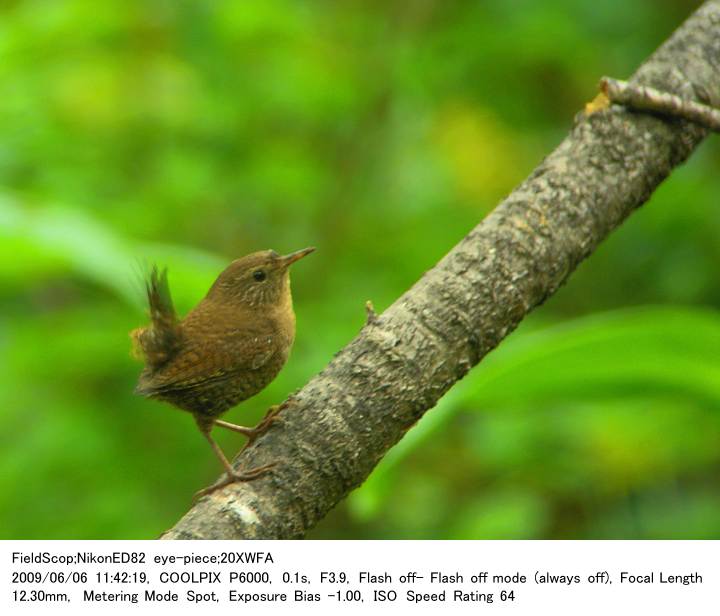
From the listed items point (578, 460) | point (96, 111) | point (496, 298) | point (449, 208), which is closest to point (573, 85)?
point (449, 208)

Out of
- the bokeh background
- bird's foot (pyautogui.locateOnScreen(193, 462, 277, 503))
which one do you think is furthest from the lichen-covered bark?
the bokeh background

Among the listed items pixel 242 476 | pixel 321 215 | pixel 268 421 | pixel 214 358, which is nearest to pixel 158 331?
Result: pixel 214 358

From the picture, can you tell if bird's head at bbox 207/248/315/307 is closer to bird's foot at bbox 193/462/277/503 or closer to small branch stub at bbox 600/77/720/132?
bird's foot at bbox 193/462/277/503

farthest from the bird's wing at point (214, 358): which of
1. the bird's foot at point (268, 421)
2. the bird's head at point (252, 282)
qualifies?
the bird's foot at point (268, 421)

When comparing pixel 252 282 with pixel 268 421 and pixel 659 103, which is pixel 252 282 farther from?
pixel 659 103

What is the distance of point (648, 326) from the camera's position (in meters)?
2.29

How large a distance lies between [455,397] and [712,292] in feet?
8.33

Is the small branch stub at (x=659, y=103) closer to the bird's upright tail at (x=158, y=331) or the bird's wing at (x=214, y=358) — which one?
the bird's wing at (x=214, y=358)

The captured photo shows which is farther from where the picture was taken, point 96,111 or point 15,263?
point 96,111

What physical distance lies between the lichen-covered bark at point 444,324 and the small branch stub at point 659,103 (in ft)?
0.09

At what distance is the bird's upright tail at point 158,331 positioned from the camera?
2094 mm

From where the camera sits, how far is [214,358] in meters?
2.31

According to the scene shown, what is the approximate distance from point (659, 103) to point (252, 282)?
3.67ft

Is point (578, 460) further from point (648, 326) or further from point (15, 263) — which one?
point (15, 263)
